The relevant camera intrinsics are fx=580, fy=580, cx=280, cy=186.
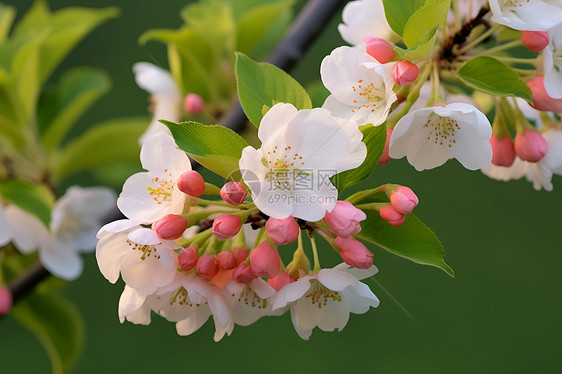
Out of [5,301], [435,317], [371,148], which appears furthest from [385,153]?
[435,317]

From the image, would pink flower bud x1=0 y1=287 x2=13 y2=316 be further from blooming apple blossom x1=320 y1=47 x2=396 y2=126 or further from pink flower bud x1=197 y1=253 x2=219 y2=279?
blooming apple blossom x1=320 y1=47 x2=396 y2=126

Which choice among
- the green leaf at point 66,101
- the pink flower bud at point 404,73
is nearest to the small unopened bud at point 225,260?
the pink flower bud at point 404,73

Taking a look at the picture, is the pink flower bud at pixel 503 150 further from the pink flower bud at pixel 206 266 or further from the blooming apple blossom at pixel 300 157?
the pink flower bud at pixel 206 266

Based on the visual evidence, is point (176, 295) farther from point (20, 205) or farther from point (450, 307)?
point (450, 307)

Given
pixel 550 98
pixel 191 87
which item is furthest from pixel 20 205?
pixel 550 98

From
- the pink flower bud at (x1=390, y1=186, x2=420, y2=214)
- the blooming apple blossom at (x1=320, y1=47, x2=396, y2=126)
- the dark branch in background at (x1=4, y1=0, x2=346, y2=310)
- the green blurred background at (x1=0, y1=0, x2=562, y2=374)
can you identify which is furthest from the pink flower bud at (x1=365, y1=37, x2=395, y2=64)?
the green blurred background at (x1=0, y1=0, x2=562, y2=374)
